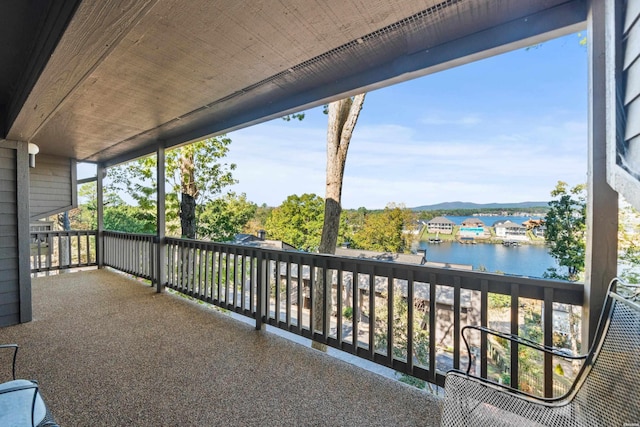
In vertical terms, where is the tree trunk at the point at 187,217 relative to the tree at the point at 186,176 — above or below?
below

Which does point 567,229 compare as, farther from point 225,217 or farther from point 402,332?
point 225,217

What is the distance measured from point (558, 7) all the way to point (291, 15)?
147cm

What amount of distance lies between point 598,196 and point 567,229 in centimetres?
84

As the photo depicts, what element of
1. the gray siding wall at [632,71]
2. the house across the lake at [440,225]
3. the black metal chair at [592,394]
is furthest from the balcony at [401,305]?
the gray siding wall at [632,71]

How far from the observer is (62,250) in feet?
20.2

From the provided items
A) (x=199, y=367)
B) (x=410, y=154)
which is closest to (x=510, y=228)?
(x=199, y=367)

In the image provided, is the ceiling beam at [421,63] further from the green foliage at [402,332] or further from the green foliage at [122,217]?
the green foliage at [122,217]

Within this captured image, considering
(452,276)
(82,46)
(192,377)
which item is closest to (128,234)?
(192,377)

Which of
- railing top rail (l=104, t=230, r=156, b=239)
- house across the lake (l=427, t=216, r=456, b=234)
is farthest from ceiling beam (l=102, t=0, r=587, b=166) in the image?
railing top rail (l=104, t=230, r=156, b=239)

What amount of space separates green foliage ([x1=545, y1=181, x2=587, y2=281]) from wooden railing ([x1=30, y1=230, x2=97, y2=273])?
27.0ft

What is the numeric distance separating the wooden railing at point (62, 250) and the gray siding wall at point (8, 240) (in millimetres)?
3064

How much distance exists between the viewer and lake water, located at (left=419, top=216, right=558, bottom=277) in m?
2.03

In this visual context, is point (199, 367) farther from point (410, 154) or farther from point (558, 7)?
point (410, 154)

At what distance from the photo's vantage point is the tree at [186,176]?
8.34 m
